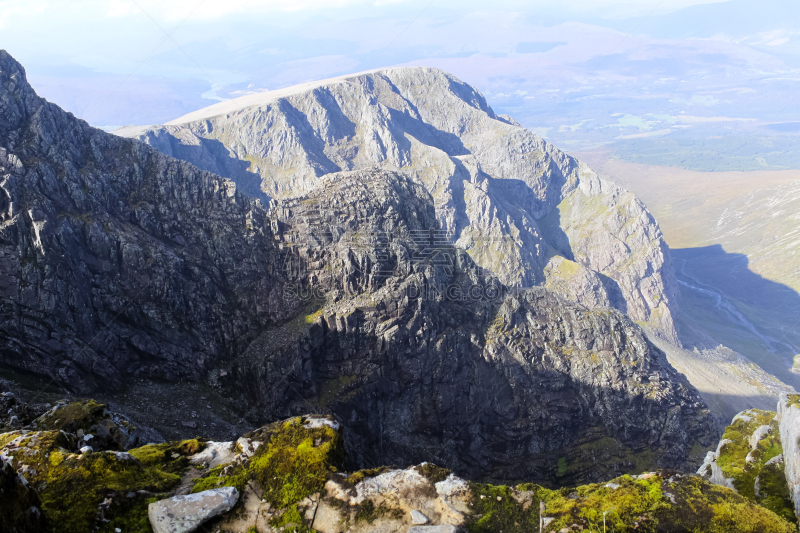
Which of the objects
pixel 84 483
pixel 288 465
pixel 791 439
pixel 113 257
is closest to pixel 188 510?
pixel 84 483

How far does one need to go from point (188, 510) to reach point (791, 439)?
135 feet

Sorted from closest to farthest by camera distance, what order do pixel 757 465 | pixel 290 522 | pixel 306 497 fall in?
pixel 290 522 → pixel 306 497 → pixel 757 465

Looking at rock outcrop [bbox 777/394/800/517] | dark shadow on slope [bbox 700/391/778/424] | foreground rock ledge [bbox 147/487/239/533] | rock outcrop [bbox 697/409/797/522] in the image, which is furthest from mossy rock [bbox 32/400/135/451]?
dark shadow on slope [bbox 700/391/778/424]

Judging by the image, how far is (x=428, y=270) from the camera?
3907 inches

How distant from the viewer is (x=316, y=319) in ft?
299

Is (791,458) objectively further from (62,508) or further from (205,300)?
(205,300)

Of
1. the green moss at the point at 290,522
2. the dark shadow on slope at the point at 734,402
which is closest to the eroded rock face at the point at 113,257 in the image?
the green moss at the point at 290,522

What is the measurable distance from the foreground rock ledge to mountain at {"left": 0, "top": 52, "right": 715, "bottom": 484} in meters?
45.3

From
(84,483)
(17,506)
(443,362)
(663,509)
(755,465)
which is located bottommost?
(443,362)

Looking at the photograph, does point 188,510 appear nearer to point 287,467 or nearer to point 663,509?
point 287,467

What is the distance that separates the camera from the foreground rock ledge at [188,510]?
20719 millimetres

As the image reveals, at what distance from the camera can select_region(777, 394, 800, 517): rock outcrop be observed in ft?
89.7

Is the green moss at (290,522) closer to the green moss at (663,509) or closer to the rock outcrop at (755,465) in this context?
the green moss at (663,509)

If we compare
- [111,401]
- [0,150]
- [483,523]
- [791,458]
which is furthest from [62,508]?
[0,150]
